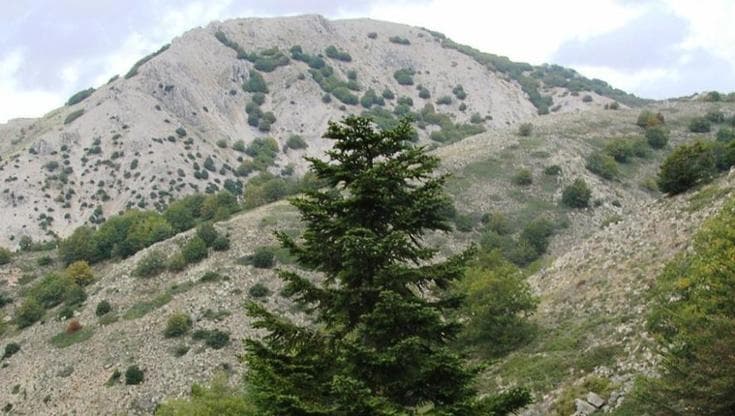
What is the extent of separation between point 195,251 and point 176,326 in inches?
405

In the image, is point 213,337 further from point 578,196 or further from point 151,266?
point 578,196

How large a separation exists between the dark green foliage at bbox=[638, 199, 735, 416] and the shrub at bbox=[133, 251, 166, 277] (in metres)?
44.7

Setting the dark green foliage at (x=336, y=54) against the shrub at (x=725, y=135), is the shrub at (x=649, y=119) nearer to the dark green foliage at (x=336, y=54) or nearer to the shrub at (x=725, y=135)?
the shrub at (x=725, y=135)

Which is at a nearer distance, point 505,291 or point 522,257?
point 505,291

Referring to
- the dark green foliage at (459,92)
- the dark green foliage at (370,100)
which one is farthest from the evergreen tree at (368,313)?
the dark green foliage at (459,92)

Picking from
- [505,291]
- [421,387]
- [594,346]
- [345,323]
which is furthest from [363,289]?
[505,291]

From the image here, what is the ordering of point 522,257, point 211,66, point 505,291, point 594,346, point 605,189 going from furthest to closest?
point 211,66 → point 605,189 → point 522,257 → point 505,291 → point 594,346

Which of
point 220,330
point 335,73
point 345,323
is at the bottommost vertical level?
point 220,330

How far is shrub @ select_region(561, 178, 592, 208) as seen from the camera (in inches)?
2576

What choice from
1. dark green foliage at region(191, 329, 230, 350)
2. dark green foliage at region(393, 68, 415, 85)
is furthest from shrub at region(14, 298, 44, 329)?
dark green foliage at region(393, 68, 415, 85)

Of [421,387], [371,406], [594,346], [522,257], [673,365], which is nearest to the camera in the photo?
[371,406]

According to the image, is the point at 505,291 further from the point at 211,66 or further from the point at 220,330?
the point at 211,66

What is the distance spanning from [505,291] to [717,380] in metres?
17.6

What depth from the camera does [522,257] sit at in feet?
184
